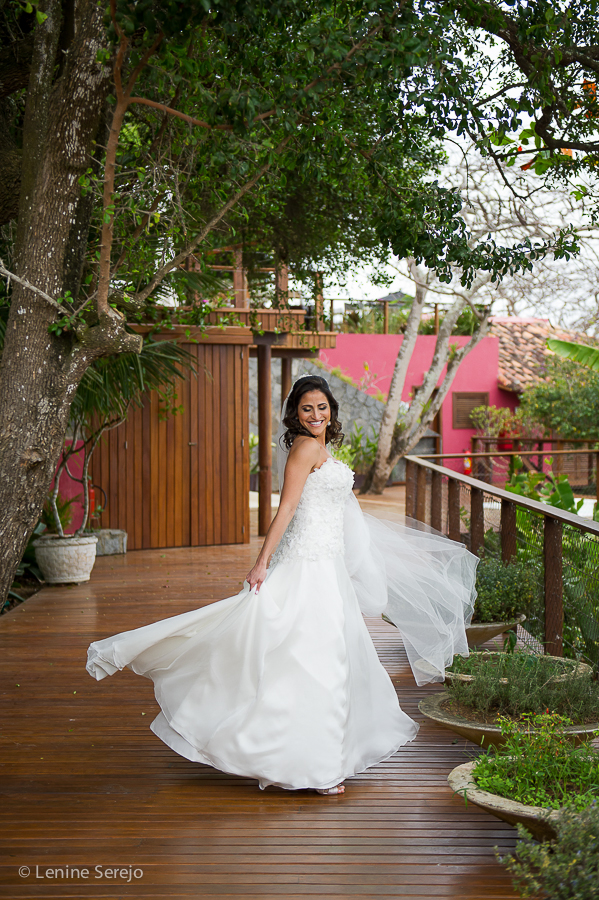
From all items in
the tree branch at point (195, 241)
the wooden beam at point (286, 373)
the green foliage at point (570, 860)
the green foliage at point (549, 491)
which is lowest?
the green foliage at point (570, 860)

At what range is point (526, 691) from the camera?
3.29 metres

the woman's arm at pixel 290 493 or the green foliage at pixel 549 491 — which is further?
the green foliage at pixel 549 491

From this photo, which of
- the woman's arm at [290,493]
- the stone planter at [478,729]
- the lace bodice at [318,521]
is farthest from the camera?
the lace bodice at [318,521]

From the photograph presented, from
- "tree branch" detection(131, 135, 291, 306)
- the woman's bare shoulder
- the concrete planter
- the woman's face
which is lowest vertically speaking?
the concrete planter

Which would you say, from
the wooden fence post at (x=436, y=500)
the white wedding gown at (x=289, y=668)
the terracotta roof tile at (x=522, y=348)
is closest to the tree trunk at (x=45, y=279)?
the white wedding gown at (x=289, y=668)

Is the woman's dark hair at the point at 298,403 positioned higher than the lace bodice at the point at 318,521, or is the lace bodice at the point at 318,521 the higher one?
the woman's dark hair at the point at 298,403

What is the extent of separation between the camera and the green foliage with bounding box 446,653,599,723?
310 cm

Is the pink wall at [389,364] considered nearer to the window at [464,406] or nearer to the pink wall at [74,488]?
the window at [464,406]

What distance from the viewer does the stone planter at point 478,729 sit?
2787mm

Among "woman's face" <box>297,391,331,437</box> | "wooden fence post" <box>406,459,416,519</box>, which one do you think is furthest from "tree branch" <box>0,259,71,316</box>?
"wooden fence post" <box>406,459,416,519</box>

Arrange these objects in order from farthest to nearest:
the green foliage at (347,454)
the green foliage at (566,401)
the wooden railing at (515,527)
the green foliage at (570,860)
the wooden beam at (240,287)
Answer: the green foliage at (566,401) < the green foliage at (347,454) < the wooden beam at (240,287) < the wooden railing at (515,527) < the green foliage at (570,860)

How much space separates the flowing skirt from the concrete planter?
617 centimetres

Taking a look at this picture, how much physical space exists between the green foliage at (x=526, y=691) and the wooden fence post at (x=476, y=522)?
6.88 ft

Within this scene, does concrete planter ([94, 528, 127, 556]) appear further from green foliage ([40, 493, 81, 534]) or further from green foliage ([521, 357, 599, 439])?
green foliage ([521, 357, 599, 439])
